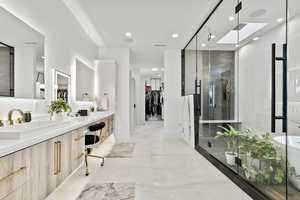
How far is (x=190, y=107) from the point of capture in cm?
466

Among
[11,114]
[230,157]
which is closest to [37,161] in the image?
[11,114]

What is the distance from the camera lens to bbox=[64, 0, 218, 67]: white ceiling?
319cm

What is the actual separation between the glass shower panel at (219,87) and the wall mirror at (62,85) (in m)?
2.77

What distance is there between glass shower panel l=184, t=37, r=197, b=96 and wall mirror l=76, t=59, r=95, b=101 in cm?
260

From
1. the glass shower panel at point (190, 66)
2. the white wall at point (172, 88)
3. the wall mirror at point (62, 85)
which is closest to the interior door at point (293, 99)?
the glass shower panel at point (190, 66)

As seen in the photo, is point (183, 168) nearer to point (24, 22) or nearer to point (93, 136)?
point (93, 136)

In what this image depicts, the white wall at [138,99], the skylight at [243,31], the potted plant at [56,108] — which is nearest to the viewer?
the potted plant at [56,108]

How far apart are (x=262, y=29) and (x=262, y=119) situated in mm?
1204

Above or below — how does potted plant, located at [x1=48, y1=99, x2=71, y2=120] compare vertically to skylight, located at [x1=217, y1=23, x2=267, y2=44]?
below

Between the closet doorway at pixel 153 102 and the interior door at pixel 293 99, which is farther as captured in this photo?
the closet doorway at pixel 153 102

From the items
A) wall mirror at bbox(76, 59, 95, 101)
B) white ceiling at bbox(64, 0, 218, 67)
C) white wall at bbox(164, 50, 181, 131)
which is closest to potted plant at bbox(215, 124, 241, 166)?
white ceiling at bbox(64, 0, 218, 67)

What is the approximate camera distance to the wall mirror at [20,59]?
1.96m

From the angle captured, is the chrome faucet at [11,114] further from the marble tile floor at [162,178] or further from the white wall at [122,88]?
the white wall at [122,88]

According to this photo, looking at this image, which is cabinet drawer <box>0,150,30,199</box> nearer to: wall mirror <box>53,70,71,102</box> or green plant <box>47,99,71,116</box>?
green plant <box>47,99,71,116</box>
